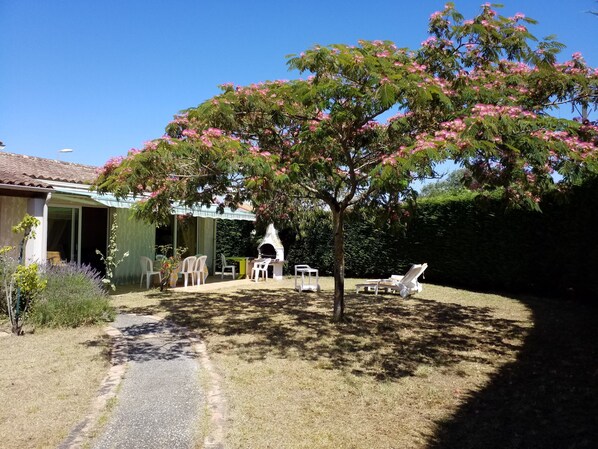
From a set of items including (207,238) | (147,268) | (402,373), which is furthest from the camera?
(207,238)

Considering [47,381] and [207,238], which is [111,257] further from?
[207,238]

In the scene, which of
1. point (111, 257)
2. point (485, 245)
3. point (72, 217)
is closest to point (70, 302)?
point (111, 257)

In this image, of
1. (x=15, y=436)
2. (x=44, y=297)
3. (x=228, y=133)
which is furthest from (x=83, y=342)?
(x=228, y=133)

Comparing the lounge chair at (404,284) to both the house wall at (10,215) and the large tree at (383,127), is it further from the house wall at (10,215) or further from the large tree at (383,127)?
the house wall at (10,215)

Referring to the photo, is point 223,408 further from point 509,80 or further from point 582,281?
point 582,281

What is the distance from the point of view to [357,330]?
1086cm

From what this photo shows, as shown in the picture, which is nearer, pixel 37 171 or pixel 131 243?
pixel 37 171

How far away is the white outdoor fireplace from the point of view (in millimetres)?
22875

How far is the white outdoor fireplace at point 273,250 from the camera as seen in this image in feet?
75.0

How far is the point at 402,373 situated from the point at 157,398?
3.84 m

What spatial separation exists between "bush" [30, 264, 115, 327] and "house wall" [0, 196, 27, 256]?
11.0 ft

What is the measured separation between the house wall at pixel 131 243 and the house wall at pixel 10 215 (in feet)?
13.4

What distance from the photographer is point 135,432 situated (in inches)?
199

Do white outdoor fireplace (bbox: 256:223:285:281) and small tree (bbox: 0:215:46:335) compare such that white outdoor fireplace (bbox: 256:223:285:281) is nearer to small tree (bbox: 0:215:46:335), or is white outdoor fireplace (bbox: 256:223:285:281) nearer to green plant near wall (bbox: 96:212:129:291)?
green plant near wall (bbox: 96:212:129:291)
